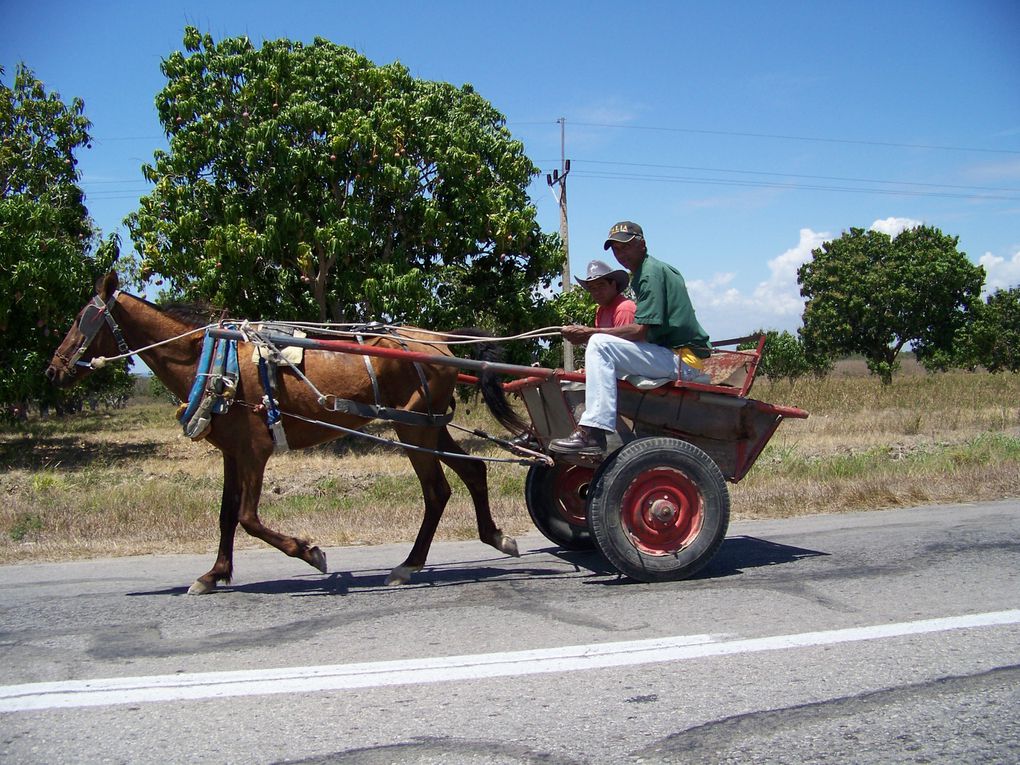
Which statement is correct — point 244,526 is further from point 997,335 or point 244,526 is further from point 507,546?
point 997,335

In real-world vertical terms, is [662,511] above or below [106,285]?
below

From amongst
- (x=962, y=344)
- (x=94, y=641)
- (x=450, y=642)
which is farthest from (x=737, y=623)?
(x=962, y=344)

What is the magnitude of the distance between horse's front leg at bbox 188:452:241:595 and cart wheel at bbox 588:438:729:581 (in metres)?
2.48

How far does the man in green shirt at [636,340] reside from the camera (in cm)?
579

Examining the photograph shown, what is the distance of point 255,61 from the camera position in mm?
18266

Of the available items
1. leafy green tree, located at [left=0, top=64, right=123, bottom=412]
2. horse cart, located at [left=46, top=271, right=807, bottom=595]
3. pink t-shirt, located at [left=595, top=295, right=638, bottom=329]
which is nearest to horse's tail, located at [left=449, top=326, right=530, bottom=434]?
horse cart, located at [left=46, top=271, right=807, bottom=595]

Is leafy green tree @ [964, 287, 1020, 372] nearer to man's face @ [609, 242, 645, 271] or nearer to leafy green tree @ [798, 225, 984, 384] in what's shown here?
leafy green tree @ [798, 225, 984, 384]

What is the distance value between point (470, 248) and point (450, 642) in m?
15.1

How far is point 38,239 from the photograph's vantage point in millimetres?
17859

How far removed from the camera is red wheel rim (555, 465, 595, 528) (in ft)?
22.9

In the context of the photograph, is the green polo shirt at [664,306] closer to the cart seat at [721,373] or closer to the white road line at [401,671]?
the cart seat at [721,373]

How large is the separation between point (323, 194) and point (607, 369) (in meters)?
13.5

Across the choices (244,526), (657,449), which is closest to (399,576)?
(244,526)

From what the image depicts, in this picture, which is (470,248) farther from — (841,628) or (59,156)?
(841,628)
